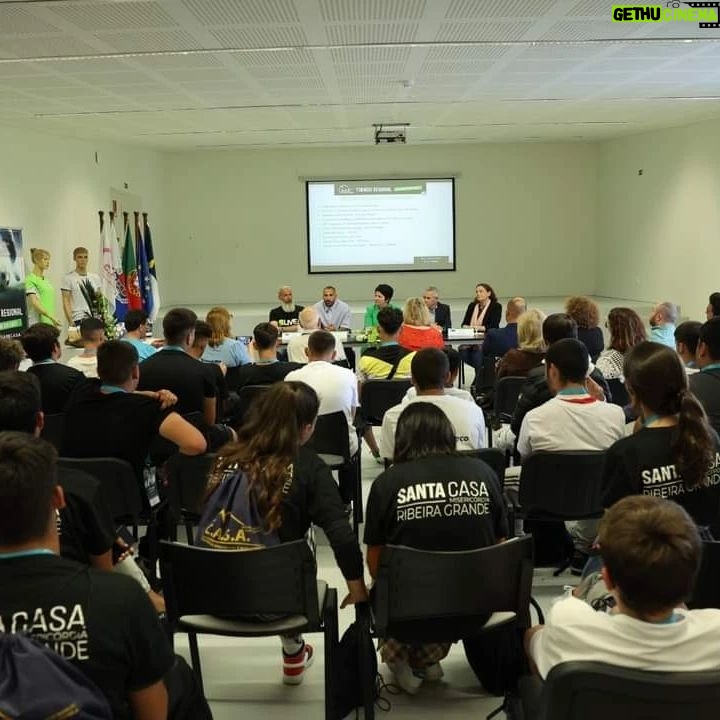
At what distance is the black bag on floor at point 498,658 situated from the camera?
2523mm

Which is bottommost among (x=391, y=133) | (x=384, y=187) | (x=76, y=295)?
(x=76, y=295)

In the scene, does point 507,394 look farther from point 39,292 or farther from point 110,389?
point 39,292

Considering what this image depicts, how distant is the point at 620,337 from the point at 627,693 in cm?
382

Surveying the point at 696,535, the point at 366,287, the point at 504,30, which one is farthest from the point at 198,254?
the point at 696,535

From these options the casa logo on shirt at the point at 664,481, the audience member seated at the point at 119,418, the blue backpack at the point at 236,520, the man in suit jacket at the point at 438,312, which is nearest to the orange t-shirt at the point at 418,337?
the man in suit jacket at the point at 438,312

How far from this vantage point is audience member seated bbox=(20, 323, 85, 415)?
168 inches

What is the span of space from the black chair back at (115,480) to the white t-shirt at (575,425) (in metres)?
1.68

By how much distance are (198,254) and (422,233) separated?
13.2ft

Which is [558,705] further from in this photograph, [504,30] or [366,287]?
[366,287]

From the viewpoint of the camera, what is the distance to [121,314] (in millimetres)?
10781

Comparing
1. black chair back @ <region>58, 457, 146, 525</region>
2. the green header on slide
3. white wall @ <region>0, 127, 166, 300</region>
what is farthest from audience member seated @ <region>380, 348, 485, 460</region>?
the green header on slide

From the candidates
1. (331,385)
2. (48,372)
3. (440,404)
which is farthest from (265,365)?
(440,404)

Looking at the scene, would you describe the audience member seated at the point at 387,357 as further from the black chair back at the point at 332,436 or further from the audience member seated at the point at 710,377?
the audience member seated at the point at 710,377

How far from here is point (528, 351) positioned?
506 cm
